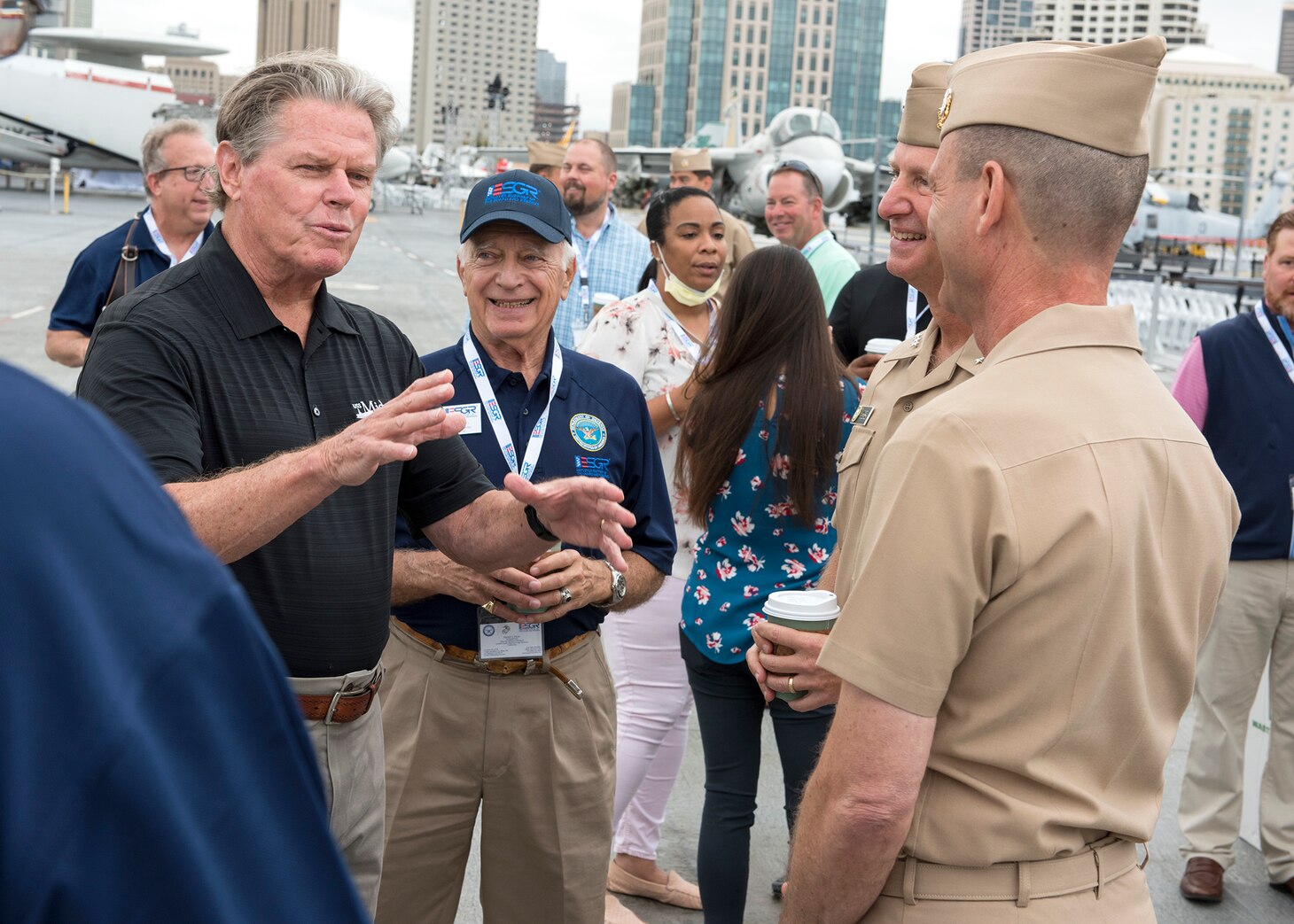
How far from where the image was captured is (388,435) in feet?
6.59

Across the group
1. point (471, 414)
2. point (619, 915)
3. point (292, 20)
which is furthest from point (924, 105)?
point (292, 20)

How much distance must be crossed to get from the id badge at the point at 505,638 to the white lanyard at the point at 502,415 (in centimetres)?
39

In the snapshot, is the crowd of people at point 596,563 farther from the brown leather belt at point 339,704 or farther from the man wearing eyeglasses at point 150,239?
the man wearing eyeglasses at point 150,239

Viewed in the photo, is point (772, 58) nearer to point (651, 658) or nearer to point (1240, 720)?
point (1240, 720)

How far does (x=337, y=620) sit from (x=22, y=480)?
1829 mm

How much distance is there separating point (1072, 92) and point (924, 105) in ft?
4.16

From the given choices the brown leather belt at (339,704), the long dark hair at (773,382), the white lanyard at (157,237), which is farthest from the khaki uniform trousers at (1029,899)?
the white lanyard at (157,237)

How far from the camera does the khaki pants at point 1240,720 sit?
4543 mm

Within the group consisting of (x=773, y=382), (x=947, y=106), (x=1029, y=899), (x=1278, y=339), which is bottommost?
(x=1029, y=899)

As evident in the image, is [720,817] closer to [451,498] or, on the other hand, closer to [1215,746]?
[451,498]

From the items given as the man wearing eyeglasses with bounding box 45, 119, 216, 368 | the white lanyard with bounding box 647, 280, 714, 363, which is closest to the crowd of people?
the white lanyard with bounding box 647, 280, 714, 363

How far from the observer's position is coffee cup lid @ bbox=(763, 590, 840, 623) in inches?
90.5

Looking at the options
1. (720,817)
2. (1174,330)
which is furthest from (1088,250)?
(1174,330)

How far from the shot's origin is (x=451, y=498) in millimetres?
2766
